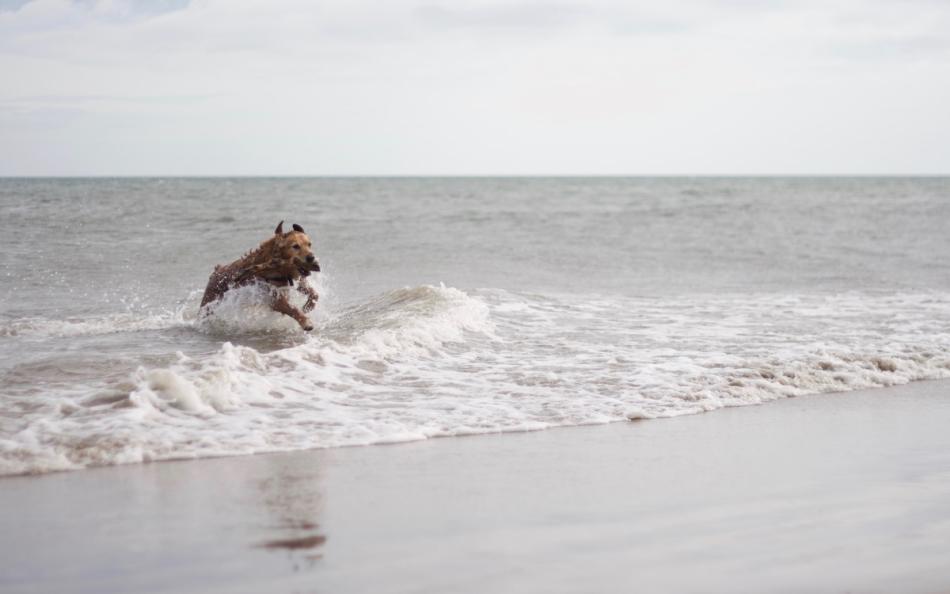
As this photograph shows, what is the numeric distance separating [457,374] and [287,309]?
2467 millimetres

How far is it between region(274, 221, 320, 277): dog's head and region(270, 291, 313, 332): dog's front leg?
11.3 inches

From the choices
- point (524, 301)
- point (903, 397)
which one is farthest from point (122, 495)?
point (524, 301)

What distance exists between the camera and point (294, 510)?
4.38 m

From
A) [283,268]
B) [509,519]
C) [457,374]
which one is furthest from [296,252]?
[509,519]

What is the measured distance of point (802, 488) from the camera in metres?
4.85

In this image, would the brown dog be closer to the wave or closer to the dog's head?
the dog's head

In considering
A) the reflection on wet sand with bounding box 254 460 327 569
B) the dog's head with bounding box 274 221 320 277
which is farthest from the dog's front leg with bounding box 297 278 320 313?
the reflection on wet sand with bounding box 254 460 327 569

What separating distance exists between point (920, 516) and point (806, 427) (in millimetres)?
2041

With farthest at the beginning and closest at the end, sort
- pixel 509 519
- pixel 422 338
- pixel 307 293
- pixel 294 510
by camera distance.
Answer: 1. pixel 307 293
2. pixel 422 338
3. pixel 294 510
4. pixel 509 519

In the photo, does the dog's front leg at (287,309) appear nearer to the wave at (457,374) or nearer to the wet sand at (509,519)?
the wave at (457,374)

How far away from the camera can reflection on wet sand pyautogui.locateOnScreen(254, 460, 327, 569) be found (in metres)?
3.87

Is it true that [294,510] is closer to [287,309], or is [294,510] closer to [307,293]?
[287,309]

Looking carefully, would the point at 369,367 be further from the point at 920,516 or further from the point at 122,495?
the point at 920,516

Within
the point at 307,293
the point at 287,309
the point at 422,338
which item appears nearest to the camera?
the point at 422,338
